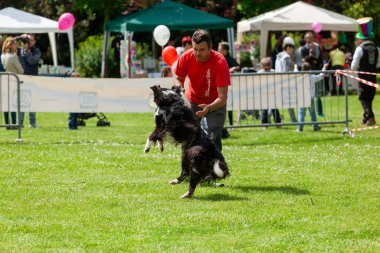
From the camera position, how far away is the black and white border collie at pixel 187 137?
30.7ft

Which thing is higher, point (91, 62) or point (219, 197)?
point (91, 62)

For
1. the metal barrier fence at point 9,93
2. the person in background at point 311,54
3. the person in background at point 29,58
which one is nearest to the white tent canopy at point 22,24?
the person in background at point 29,58

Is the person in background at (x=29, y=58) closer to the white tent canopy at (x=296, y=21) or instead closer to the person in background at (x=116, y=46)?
the white tent canopy at (x=296, y=21)

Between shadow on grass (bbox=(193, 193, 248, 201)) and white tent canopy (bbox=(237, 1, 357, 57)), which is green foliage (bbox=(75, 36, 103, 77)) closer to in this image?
white tent canopy (bbox=(237, 1, 357, 57))

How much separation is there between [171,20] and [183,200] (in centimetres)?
1921

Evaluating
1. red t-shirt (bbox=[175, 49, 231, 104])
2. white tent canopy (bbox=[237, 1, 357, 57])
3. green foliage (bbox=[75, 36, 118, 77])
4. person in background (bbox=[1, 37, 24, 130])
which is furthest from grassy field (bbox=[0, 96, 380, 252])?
green foliage (bbox=[75, 36, 118, 77])

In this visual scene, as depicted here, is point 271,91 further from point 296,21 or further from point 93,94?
point 296,21

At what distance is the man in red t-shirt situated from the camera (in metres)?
9.80

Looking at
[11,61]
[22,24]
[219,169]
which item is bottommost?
[219,169]

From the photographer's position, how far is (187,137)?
9.54 m

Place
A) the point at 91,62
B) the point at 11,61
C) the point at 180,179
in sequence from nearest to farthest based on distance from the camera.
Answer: the point at 180,179 → the point at 11,61 → the point at 91,62

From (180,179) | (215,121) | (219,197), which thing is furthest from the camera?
(215,121)

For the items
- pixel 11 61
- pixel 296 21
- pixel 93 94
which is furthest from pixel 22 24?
pixel 93 94

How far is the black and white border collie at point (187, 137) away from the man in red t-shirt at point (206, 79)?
1.46ft
